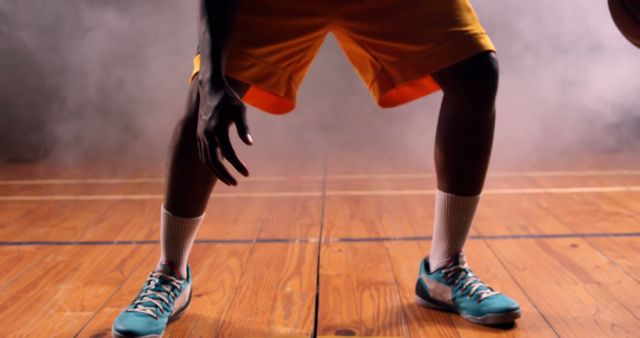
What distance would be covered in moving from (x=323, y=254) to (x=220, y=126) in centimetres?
81

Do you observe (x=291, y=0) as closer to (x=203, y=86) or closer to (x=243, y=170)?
(x=203, y=86)

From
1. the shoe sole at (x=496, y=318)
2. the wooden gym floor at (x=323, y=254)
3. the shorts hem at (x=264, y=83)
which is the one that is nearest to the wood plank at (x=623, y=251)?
the wooden gym floor at (x=323, y=254)

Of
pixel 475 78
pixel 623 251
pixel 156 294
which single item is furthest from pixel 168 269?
pixel 623 251

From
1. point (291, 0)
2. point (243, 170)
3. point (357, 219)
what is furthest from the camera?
point (357, 219)

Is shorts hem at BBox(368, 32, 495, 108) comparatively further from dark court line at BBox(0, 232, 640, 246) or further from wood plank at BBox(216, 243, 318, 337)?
dark court line at BBox(0, 232, 640, 246)

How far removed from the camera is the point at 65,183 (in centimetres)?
290

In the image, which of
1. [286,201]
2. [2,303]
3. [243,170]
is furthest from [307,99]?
[243,170]

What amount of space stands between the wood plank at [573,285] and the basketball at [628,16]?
0.55 meters

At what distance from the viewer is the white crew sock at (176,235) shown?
1.41m

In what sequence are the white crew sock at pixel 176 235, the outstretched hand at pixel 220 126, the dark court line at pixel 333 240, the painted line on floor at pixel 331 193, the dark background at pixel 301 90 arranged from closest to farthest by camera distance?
1. the outstretched hand at pixel 220 126
2. the white crew sock at pixel 176 235
3. the dark court line at pixel 333 240
4. the painted line on floor at pixel 331 193
5. the dark background at pixel 301 90

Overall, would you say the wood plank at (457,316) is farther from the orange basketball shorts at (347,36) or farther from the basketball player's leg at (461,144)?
the orange basketball shorts at (347,36)

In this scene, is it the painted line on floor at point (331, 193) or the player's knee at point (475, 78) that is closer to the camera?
the player's knee at point (475, 78)

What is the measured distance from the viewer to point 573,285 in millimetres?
1595

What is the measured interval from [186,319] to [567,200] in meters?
1.49
